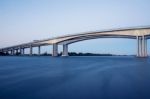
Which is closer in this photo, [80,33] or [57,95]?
[57,95]

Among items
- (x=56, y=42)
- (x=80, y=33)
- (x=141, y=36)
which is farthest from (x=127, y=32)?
(x=56, y=42)

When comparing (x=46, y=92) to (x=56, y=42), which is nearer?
(x=46, y=92)

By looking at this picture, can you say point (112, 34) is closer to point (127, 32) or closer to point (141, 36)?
point (127, 32)

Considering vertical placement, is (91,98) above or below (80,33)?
below

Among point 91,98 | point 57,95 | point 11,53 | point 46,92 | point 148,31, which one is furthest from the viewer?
point 11,53

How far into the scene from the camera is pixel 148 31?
39438 millimetres

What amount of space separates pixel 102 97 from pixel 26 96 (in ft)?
10.5

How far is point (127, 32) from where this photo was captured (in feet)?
141

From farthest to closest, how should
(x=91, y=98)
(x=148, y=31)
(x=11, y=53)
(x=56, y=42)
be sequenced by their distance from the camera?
(x=11, y=53) < (x=56, y=42) < (x=148, y=31) < (x=91, y=98)

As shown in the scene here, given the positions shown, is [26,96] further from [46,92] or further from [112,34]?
[112,34]

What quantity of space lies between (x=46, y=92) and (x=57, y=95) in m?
0.79

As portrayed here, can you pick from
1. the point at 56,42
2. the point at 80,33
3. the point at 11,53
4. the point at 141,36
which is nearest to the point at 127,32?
the point at 141,36

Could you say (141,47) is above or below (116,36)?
below

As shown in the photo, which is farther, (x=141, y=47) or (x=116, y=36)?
(x=116, y=36)
